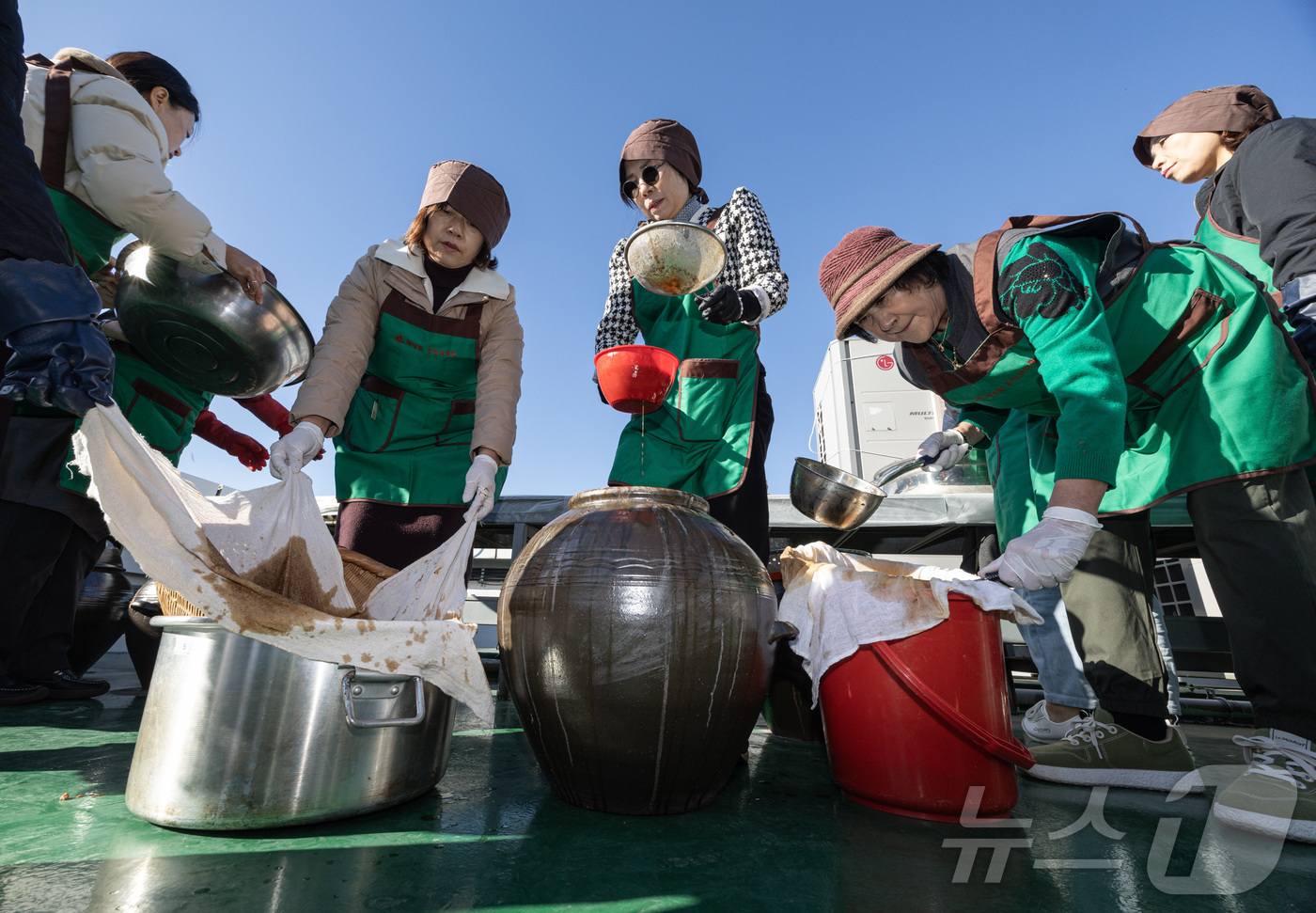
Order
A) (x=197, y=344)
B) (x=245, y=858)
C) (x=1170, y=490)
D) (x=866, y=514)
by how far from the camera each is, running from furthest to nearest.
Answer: (x=866, y=514)
(x=197, y=344)
(x=1170, y=490)
(x=245, y=858)

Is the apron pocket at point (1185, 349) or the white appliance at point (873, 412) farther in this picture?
the white appliance at point (873, 412)

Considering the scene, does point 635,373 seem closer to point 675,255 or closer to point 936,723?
point 675,255

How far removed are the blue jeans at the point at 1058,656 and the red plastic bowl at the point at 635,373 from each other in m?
1.50

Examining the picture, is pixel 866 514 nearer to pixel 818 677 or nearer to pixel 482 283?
pixel 818 677

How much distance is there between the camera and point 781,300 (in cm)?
251

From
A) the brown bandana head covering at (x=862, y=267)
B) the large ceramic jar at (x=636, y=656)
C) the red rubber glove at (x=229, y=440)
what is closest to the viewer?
the large ceramic jar at (x=636, y=656)

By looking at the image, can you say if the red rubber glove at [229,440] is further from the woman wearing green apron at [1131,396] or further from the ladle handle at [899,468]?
the ladle handle at [899,468]

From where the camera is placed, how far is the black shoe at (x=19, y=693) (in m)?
2.49

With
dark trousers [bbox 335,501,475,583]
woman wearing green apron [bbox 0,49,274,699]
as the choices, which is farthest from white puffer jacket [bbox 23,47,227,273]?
dark trousers [bbox 335,501,475,583]

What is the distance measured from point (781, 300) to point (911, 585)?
4.44ft

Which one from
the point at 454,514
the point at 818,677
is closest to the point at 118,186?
the point at 454,514

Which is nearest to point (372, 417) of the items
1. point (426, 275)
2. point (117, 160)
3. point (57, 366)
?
point (426, 275)

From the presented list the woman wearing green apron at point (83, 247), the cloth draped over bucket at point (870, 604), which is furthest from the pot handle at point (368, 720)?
the woman wearing green apron at point (83, 247)

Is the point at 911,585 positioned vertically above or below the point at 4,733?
above
